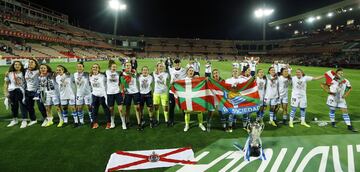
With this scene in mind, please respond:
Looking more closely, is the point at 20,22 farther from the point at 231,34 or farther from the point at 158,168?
the point at 231,34

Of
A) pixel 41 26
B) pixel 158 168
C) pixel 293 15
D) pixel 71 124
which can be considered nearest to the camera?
pixel 158 168

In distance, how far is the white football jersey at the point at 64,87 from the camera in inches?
307

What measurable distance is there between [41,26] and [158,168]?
65.4 meters

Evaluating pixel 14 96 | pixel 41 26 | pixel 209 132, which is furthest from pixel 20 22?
pixel 209 132

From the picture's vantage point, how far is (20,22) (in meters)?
49.9

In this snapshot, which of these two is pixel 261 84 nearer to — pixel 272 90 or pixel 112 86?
pixel 272 90

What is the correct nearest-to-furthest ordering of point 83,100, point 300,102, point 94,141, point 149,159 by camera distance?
point 149,159 → point 94,141 → point 83,100 → point 300,102

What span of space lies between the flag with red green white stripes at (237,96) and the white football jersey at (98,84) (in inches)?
146

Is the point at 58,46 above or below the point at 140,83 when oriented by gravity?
above

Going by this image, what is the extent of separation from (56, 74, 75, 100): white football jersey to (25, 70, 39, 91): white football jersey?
86 centimetres

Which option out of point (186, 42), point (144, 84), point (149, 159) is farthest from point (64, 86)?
point (186, 42)

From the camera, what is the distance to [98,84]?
762 centimetres

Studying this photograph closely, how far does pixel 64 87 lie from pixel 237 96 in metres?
6.06

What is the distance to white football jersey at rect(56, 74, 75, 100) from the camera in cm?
780
